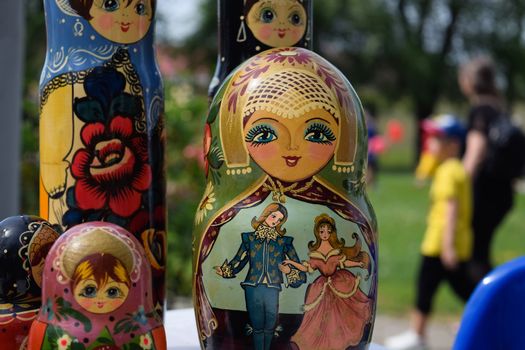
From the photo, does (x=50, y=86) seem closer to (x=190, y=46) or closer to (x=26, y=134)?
(x=26, y=134)

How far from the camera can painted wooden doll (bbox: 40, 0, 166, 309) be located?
→ 1.21 meters

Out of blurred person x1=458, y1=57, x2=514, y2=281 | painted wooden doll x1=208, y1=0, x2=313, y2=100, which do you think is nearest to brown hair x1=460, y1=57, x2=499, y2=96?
blurred person x1=458, y1=57, x2=514, y2=281

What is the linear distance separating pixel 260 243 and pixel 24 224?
1.08ft

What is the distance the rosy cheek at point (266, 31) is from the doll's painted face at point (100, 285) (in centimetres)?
55

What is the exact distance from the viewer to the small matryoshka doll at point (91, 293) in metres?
0.94

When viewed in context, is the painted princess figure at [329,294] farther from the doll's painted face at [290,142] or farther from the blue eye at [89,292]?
the blue eye at [89,292]

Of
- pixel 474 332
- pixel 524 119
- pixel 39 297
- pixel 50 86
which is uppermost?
pixel 50 86

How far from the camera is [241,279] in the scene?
1027mm

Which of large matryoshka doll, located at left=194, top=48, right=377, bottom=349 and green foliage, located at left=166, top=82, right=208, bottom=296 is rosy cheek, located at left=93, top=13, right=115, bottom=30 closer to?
large matryoshka doll, located at left=194, top=48, right=377, bottom=349

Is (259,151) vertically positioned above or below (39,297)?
above

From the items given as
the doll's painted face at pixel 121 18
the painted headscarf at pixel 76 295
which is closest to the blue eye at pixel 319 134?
the painted headscarf at pixel 76 295

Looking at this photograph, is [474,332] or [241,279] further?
[474,332]

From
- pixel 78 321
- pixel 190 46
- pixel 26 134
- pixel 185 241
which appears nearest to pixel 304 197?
pixel 78 321

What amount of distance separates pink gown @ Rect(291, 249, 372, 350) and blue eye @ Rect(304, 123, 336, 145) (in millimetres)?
150
